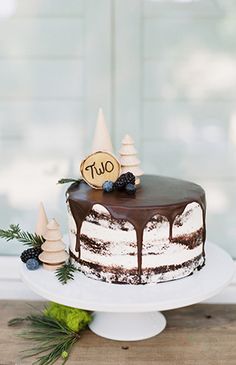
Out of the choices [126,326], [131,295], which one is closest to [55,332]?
[126,326]

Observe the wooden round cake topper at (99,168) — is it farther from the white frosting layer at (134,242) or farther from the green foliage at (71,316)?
the green foliage at (71,316)

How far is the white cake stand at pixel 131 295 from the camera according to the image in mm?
1134

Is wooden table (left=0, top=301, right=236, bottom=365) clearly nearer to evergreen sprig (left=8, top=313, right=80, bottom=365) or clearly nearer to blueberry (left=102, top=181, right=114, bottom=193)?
evergreen sprig (left=8, top=313, right=80, bottom=365)

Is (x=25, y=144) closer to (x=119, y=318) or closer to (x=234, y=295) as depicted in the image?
(x=119, y=318)

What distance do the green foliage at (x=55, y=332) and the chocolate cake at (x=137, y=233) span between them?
0.46ft

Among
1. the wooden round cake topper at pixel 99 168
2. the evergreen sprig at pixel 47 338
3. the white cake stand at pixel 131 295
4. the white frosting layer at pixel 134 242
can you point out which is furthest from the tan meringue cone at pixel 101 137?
the evergreen sprig at pixel 47 338

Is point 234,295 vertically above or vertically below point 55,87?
below

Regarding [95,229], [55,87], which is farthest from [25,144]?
[95,229]

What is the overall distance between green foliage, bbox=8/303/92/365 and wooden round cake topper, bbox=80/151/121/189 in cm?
30

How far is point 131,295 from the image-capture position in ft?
3.82

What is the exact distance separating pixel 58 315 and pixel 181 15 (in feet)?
2.64

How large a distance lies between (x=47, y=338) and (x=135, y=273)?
0.93 ft

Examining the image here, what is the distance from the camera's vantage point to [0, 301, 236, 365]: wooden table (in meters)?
1.24

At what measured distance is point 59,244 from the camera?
1.30m
